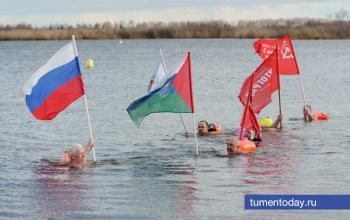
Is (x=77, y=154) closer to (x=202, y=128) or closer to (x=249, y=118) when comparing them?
(x=249, y=118)

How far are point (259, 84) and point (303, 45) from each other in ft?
265

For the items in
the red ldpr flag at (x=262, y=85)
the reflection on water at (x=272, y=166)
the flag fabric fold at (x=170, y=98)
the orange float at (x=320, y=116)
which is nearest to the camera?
the reflection on water at (x=272, y=166)

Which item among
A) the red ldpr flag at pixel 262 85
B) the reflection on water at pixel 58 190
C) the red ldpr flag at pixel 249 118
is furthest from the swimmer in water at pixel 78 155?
the red ldpr flag at pixel 262 85

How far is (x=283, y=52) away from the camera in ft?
96.2

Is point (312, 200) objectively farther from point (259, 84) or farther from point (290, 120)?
point (290, 120)

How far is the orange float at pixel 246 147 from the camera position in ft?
73.8

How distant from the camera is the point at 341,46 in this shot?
10131cm

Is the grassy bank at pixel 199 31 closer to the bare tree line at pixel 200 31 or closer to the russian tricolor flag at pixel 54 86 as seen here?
the bare tree line at pixel 200 31

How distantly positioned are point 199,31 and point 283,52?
284ft

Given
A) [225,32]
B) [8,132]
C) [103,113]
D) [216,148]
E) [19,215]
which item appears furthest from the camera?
[225,32]

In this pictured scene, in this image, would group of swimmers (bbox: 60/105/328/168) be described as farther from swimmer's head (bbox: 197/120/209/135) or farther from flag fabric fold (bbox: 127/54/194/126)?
flag fabric fold (bbox: 127/54/194/126)

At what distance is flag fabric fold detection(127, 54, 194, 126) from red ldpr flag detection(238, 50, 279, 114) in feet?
10.6

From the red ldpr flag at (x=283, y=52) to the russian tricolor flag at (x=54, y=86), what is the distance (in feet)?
31.5

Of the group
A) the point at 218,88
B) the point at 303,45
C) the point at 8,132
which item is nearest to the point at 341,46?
the point at 303,45
